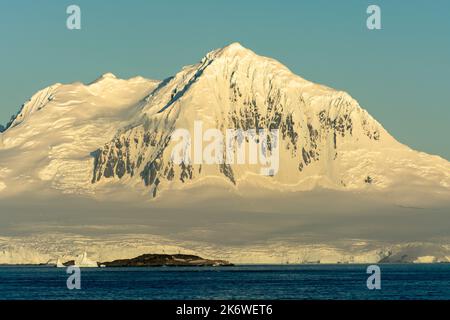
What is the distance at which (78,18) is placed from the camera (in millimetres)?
197500

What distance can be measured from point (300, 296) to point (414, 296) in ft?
66.2

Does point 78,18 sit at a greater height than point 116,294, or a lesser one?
greater
